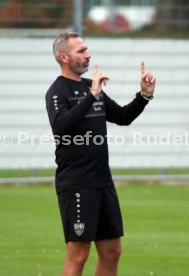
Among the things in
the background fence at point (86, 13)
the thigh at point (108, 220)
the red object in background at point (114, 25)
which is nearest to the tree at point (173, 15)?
the background fence at point (86, 13)

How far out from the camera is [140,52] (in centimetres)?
1864

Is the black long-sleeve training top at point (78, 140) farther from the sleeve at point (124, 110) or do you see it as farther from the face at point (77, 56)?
the sleeve at point (124, 110)

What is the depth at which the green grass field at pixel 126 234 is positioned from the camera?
1006 centimetres

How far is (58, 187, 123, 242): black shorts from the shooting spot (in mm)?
7820

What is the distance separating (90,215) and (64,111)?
84 cm

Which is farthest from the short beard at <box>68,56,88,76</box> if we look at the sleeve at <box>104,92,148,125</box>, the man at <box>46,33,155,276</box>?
the sleeve at <box>104,92,148,125</box>

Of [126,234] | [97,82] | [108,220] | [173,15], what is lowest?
[126,234]

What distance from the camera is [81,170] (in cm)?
786

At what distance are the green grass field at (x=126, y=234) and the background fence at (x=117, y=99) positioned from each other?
4.08 ft

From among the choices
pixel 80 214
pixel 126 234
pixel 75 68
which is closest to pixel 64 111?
pixel 75 68

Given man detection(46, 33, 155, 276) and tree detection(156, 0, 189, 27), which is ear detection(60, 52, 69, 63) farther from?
tree detection(156, 0, 189, 27)

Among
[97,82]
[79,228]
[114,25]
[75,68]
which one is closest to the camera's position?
[97,82]

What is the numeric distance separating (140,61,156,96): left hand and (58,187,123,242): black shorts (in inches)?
33.7

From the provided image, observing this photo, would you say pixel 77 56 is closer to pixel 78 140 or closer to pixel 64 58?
pixel 64 58
